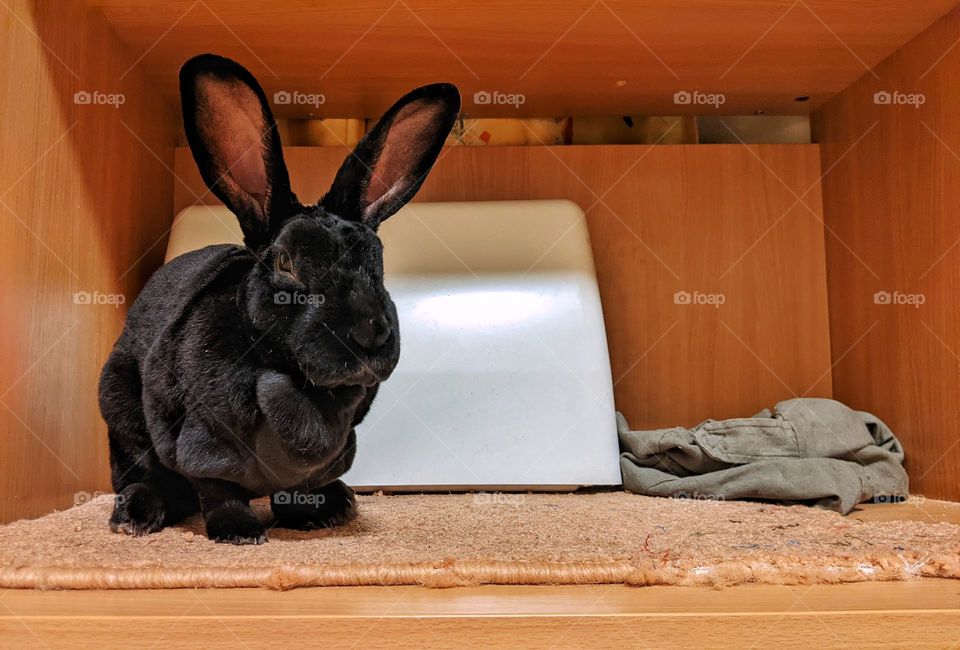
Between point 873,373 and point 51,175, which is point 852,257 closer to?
point 873,373

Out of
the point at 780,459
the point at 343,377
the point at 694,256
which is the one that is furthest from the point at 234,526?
the point at 694,256

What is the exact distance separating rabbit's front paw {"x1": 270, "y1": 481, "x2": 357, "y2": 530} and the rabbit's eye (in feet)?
0.69

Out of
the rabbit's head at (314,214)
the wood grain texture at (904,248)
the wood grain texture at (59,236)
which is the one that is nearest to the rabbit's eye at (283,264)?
the rabbit's head at (314,214)

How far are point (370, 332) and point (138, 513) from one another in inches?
12.1

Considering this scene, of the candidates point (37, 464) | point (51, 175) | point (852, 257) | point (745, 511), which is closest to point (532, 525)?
point (745, 511)

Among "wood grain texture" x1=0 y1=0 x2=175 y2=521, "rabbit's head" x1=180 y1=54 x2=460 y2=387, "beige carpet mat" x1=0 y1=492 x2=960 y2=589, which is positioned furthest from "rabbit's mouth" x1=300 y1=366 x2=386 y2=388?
"wood grain texture" x1=0 y1=0 x2=175 y2=521

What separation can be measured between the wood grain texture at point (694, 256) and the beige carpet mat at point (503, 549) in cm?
37

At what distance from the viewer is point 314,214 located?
2.10 ft

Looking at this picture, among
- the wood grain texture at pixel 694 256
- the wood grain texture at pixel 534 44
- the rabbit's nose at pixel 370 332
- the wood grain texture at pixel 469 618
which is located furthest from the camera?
the wood grain texture at pixel 694 256

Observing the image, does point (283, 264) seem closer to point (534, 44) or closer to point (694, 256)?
point (534, 44)

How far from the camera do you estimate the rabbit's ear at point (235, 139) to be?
0.63m

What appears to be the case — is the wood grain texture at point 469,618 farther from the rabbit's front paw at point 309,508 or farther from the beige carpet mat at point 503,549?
the rabbit's front paw at point 309,508

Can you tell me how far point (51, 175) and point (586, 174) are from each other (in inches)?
30.5

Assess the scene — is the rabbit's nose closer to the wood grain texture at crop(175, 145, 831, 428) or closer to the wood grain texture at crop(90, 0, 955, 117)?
the wood grain texture at crop(90, 0, 955, 117)
